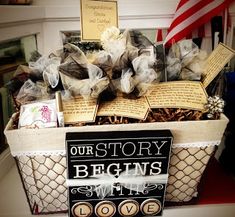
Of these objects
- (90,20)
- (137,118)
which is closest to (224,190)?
(137,118)

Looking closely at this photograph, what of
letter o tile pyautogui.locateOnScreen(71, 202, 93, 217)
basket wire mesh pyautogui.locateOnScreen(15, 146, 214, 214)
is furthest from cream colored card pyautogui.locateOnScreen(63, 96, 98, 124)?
letter o tile pyautogui.locateOnScreen(71, 202, 93, 217)

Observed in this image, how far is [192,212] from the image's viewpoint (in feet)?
2.46

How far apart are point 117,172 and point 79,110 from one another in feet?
0.59

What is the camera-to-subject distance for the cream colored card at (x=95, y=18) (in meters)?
0.82

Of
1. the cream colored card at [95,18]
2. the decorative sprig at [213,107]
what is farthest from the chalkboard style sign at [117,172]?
the cream colored card at [95,18]

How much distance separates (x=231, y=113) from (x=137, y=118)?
0.43 m

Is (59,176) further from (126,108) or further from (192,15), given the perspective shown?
(192,15)

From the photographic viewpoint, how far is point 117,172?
0.66 meters

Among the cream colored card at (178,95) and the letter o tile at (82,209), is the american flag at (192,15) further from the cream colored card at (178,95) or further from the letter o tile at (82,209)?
the letter o tile at (82,209)

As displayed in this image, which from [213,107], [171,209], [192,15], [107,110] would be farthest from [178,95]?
[192,15]

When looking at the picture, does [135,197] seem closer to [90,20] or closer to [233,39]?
[90,20]

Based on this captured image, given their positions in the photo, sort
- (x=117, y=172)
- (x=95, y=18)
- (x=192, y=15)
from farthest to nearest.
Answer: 1. (x=192, y=15)
2. (x=95, y=18)
3. (x=117, y=172)

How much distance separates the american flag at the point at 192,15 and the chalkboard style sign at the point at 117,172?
0.68 meters

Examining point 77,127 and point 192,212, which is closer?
point 77,127
